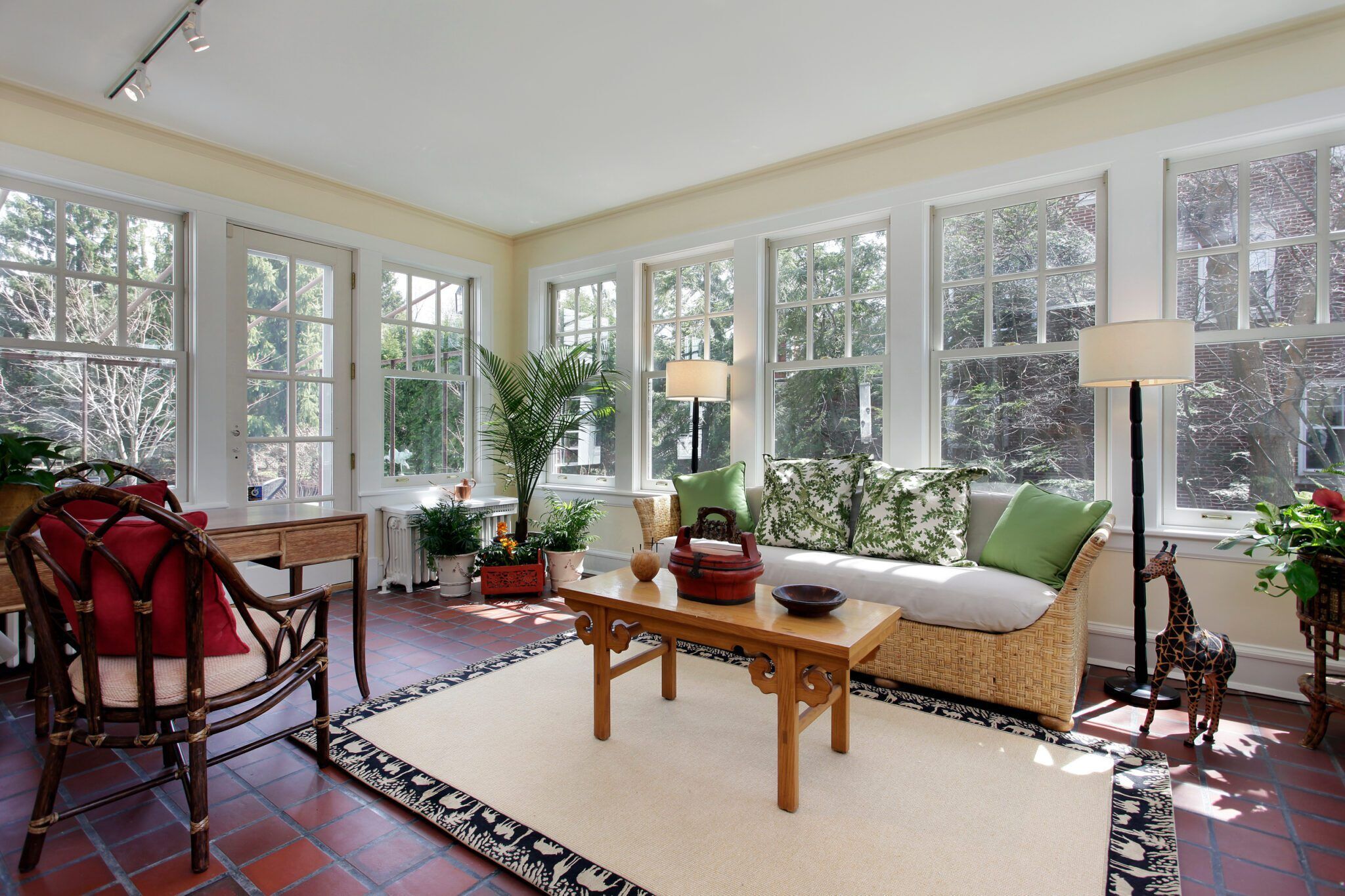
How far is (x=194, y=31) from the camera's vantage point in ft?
8.65

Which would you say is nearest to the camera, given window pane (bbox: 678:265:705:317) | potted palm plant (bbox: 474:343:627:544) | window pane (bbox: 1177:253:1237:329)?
window pane (bbox: 1177:253:1237:329)

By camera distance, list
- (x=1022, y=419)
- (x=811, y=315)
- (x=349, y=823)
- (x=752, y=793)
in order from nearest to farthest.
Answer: (x=349, y=823), (x=752, y=793), (x=1022, y=419), (x=811, y=315)

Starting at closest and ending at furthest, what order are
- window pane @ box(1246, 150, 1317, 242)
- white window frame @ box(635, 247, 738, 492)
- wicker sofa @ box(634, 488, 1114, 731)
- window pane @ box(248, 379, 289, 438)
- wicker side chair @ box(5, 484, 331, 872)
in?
wicker side chair @ box(5, 484, 331, 872)
wicker sofa @ box(634, 488, 1114, 731)
window pane @ box(1246, 150, 1317, 242)
window pane @ box(248, 379, 289, 438)
white window frame @ box(635, 247, 738, 492)

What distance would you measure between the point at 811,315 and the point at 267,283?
12.1ft

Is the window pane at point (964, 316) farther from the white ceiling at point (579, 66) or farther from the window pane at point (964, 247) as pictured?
the white ceiling at point (579, 66)

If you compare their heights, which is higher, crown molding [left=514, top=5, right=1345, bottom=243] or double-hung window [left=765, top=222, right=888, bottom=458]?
crown molding [left=514, top=5, right=1345, bottom=243]

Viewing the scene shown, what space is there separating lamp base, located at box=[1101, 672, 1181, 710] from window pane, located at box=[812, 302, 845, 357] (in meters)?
2.26

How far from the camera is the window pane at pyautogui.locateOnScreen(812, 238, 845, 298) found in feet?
13.7

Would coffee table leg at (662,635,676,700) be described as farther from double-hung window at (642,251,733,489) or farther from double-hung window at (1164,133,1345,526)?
double-hung window at (1164,133,1345,526)

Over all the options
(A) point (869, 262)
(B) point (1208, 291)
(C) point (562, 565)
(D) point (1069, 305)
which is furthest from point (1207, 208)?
(C) point (562, 565)

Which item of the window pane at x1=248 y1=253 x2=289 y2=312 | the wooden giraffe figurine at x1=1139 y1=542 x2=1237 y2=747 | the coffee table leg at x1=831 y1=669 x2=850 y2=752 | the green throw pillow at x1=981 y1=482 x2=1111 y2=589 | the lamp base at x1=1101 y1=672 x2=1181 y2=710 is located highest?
the window pane at x1=248 y1=253 x2=289 y2=312

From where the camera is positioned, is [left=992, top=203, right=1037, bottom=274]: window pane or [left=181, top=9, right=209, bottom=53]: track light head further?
[left=992, top=203, right=1037, bottom=274]: window pane

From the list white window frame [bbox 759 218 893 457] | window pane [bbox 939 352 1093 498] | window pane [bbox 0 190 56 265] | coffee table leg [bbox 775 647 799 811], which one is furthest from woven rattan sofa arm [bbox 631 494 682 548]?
window pane [bbox 0 190 56 265]

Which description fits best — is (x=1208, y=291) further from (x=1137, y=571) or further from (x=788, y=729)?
(x=788, y=729)
